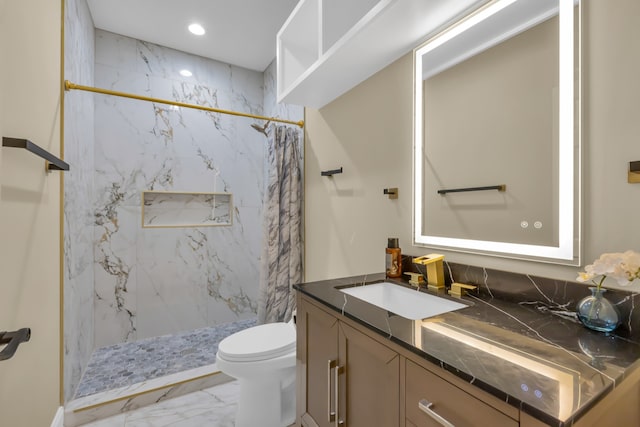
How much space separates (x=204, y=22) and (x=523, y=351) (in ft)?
9.76

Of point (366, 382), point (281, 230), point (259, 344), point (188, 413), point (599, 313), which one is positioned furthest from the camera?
point (281, 230)

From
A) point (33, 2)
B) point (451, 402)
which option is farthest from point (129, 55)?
point (451, 402)

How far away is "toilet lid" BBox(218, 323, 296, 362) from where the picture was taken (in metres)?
1.51

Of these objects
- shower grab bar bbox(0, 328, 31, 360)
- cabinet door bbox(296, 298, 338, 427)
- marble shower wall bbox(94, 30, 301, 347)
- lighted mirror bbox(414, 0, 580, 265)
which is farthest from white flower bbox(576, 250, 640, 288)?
marble shower wall bbox(94, 30, 301, 347)

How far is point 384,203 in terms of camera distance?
1.63m

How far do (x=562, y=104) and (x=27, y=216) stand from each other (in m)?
1.99

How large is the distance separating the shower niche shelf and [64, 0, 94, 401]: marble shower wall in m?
0.45

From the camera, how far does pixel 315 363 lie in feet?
3.73

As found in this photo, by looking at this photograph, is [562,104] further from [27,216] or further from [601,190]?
[27,216]

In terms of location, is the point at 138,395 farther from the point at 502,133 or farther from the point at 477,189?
the point at 502,133

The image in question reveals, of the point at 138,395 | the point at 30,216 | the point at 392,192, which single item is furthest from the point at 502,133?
the point at 138,395

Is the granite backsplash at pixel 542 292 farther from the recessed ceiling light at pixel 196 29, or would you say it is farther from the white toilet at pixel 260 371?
the recessed ceiling light at pixel 196 29

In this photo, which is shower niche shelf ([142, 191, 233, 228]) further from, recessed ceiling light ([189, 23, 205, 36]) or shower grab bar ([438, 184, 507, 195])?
shower grab bar ([438, 184, 507, 195])

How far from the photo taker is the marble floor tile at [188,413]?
1719 millimetres
